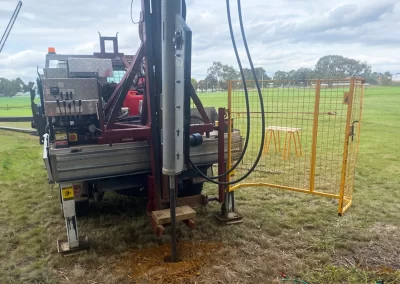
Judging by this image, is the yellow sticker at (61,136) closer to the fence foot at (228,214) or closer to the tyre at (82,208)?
the tyre at (82,208)

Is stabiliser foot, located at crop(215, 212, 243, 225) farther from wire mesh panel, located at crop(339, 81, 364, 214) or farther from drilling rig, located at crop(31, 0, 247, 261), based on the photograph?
wire mesh panel, located at crop(339, 81, 364, 214)

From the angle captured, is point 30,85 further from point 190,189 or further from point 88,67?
point 190,189

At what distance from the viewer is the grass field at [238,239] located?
3.21m

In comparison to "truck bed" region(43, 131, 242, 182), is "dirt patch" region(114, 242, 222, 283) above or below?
below

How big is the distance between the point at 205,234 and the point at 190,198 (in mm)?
496

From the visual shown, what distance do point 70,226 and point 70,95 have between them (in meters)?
1.41

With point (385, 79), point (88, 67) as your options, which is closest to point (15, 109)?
point (88, 67)

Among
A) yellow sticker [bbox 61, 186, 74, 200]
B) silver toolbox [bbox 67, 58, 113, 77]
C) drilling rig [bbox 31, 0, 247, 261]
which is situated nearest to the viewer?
drilling rig [bbox 31, 0, 247, 261]

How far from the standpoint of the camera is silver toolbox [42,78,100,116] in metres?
3.19

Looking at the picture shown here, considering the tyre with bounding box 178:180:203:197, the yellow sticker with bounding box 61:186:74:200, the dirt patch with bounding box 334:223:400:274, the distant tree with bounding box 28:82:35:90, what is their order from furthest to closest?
1. the distant tree with bounding box 28:82:35:90
2. the tyre with bounding box 178:180:203:197
3. the yellow sticker with bounding box 61:186:74:200
4. the dirt patch with bounding box 334:223:400:274

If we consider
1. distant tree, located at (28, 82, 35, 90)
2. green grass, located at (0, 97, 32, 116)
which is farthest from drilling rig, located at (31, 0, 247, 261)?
green grass, located at (0, 97, 32, 116)

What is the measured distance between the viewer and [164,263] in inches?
133

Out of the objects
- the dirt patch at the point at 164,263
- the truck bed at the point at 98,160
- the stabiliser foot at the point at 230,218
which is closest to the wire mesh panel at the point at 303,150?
the stabiliser foot at the point at 230,218

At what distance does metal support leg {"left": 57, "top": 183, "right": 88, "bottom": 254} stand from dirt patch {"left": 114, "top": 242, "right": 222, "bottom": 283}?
0.54 m
